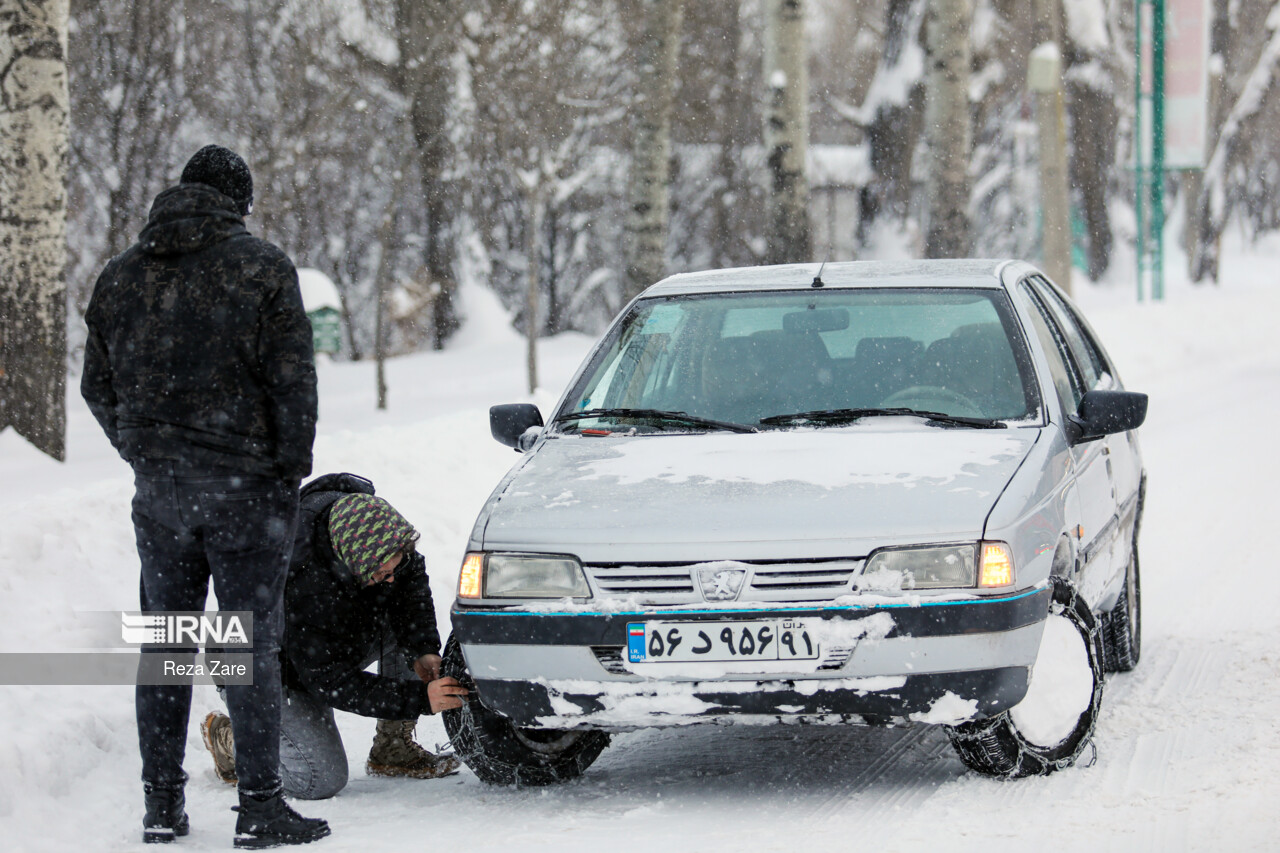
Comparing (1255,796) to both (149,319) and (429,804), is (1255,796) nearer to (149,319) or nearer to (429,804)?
(429,804)

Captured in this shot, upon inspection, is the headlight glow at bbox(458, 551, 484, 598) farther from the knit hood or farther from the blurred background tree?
the blurred background tree

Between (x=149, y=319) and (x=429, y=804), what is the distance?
63.0 inches

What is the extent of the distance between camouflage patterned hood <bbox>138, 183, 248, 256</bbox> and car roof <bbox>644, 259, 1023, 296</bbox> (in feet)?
6.88

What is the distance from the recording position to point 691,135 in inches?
1184

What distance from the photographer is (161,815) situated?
392 cm

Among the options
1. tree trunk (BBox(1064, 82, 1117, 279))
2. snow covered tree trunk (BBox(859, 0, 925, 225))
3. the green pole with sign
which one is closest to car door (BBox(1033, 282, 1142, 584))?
the green pole with sign

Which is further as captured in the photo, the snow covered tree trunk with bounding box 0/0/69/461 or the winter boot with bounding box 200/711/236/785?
the snow covered tree trunk with bounding box 0/0/69/461

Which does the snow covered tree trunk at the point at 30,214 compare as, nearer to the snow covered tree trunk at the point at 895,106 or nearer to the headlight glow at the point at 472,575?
the headlight glow at the point at 472,575

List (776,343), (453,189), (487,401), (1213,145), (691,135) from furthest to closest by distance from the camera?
(1213,145) → (691,135) → (453,189) → (487,401) → (776,343)

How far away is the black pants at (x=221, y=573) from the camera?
3.75 metres

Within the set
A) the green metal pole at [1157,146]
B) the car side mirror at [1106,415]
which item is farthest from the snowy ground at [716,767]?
the green metal pole at [1157,146]

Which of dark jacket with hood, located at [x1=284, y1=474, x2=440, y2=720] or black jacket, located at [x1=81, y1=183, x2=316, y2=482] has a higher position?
black jacket, located at [x1=81, y1=183, x2=316, y2=482]

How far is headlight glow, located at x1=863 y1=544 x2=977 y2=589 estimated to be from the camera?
3.87 m

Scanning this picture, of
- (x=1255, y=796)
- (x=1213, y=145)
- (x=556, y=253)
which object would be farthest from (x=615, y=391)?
(x=1213, y=145)
